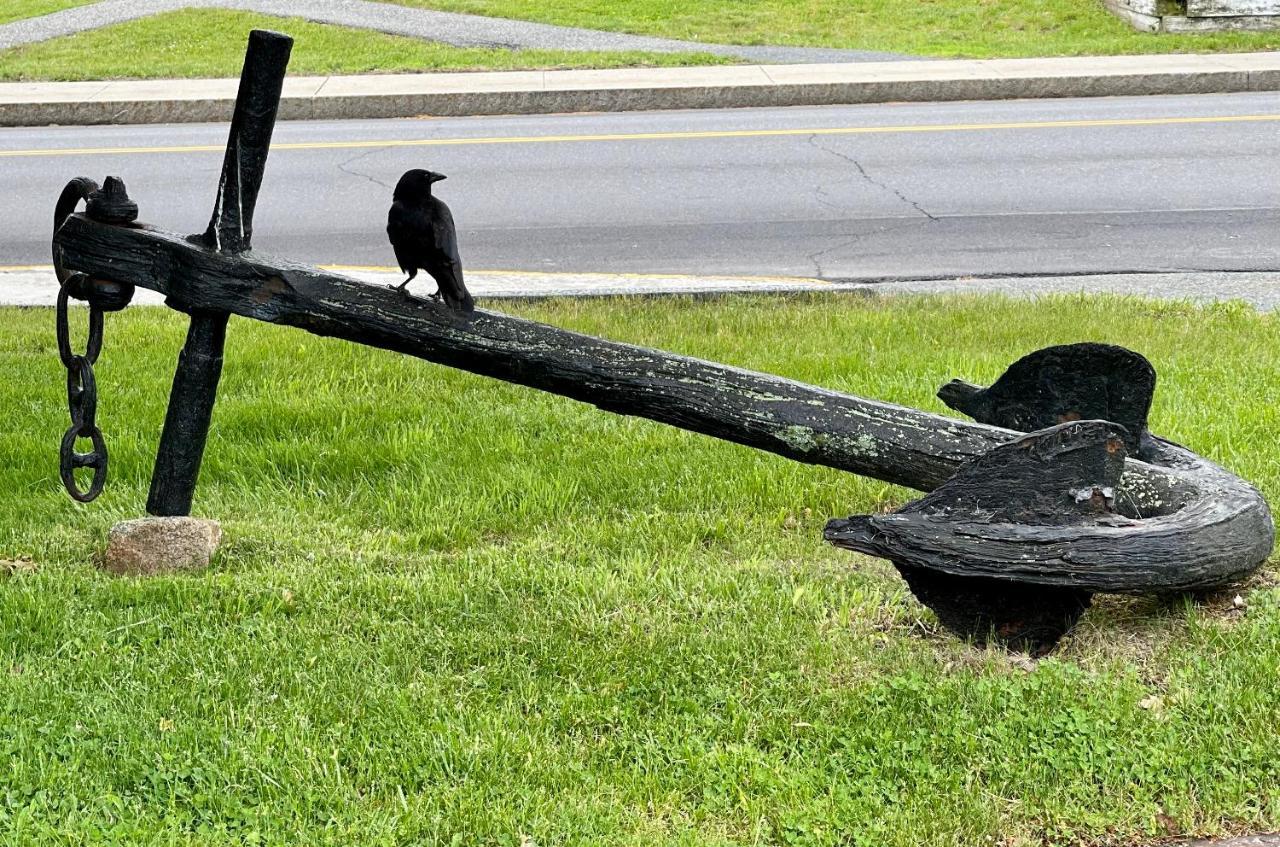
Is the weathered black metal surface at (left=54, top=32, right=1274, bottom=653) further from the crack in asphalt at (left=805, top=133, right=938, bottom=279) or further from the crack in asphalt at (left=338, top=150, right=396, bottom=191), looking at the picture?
the crack in asphalt at (left=338, top=150, right=396, bottom=191)

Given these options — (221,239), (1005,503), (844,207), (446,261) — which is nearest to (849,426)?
(1005,503)

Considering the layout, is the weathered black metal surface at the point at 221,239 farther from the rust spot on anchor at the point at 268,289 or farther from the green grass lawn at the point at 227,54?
the green grass lawn at the point at 227,54

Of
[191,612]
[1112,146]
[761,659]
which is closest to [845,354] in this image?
[761,659]

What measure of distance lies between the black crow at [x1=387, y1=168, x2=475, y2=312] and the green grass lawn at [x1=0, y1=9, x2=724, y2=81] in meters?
13.0

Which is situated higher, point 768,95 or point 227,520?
point 768,95

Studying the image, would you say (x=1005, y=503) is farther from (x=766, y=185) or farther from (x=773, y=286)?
(x=766, y=185)

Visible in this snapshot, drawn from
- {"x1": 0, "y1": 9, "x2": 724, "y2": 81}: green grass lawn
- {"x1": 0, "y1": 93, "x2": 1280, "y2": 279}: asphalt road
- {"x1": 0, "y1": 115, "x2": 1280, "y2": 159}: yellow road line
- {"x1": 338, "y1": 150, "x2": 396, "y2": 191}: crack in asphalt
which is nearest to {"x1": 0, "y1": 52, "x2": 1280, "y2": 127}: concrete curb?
{"x1": 0, "y1": 93, "x2": 1280, "y2": 279}: asphalt road

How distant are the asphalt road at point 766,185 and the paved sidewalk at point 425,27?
3048 millimetres

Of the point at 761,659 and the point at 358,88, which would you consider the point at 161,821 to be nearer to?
the point at 761,659

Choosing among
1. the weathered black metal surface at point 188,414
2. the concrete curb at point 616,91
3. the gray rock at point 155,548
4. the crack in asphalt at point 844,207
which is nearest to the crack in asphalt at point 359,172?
the concrete curb at point 616,91

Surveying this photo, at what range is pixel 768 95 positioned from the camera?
14.4 metres

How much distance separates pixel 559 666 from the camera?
3398 millimetres

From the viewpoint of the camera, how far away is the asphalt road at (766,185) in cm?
867

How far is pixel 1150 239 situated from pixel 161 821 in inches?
298
